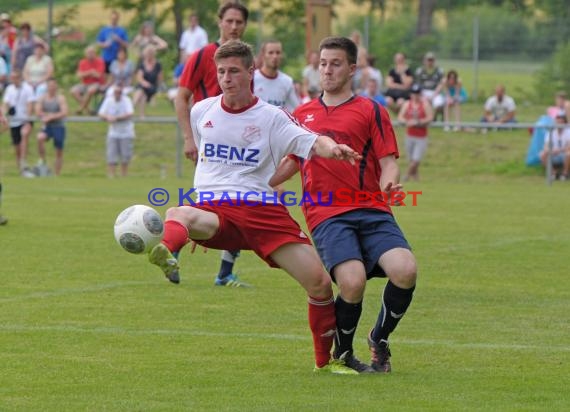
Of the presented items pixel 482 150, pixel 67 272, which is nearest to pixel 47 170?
pixel 482 150

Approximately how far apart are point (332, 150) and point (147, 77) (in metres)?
22.9

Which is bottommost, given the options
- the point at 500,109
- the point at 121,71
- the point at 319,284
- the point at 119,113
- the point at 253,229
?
the point at 500,109

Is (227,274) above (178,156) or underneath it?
above

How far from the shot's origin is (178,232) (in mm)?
6762

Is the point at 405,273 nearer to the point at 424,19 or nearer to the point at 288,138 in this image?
the point at 288,138

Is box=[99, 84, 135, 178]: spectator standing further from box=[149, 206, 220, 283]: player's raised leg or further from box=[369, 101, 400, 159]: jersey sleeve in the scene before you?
box=[149, 206, 220, 283]: player's raised leg

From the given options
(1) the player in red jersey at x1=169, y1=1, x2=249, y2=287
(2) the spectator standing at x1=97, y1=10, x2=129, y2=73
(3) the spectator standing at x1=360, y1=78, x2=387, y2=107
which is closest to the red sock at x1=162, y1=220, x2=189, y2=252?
(1) the player in red jersey at x1=169, y1=1, x2=249, y2=287

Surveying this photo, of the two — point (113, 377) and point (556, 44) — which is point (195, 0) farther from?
point (113, 377)

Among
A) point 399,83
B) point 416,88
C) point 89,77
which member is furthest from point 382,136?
point 89,77

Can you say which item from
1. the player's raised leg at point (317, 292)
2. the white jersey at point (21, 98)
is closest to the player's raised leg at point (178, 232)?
the player's raised leg at point (317, 292)

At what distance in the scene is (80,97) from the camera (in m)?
28.9

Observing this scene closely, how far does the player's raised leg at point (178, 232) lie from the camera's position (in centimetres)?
661

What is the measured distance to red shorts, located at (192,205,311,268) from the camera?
7.15 m

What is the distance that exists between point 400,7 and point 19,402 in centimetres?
3833
